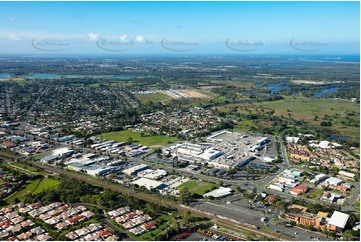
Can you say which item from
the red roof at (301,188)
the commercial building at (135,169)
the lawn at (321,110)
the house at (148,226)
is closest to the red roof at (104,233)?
the house at (148,226)

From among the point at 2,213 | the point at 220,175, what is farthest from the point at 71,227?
the point at 220,175

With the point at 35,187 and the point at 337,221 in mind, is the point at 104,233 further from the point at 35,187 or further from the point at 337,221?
the point at 337,221

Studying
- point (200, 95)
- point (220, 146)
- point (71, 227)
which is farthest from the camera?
point (200, 95)

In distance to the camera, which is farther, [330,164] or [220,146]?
[220,146]

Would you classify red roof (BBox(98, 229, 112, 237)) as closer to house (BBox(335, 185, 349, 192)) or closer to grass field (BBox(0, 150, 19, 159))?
house (BBox(335, 185, 349, 192))

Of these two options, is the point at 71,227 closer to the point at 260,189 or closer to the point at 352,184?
the point at 260,189

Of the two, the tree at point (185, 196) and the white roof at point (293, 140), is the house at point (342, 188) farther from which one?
the white roof at point (293, 140)

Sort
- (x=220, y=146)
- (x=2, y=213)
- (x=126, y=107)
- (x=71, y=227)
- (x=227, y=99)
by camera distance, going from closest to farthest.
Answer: (x=71, y=227) < (x=2, y=213) < (x=220, y=146) < (x=126, y=107) < (x=227, y=99)
